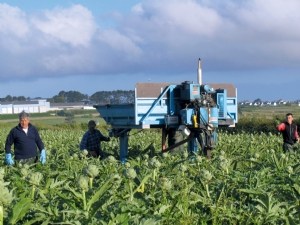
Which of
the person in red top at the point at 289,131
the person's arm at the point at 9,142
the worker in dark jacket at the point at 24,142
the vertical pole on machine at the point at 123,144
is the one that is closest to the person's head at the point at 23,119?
the worker in dark jacket at the point at 24,142

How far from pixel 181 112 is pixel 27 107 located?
102548 millimetres

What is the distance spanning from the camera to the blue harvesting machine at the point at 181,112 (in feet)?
51.2

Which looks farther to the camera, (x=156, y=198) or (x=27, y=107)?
(x=27, y=107)

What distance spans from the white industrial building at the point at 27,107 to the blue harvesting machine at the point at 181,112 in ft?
310

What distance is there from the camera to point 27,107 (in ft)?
381

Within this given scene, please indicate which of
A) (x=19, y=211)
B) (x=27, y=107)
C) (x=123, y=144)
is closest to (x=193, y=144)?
(x=123, y=144)

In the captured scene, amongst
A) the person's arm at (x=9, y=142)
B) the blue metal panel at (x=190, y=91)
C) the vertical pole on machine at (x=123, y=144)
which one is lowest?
the vertical pole on machine at (x=123, y=144)

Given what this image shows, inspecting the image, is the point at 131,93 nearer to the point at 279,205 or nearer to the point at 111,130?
the point at 111,130

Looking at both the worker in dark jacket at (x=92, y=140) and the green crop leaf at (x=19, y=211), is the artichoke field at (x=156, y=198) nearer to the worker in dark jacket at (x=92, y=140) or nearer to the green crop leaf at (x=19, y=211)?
the green crop leaf at (x=19, y=211)

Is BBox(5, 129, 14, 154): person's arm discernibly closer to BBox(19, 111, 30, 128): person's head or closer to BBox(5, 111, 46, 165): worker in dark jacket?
BBox(5, 111, 46, 165): worker in dark jacket

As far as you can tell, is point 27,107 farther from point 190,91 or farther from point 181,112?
point 190,91

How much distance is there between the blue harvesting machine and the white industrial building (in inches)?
3721

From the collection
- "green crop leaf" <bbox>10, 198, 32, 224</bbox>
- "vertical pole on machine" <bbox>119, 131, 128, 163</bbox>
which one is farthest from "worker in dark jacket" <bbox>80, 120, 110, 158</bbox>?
"green crop leaf" <bbox>10, 198, 32, 224</bbox>

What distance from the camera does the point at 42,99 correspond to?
122500mm
